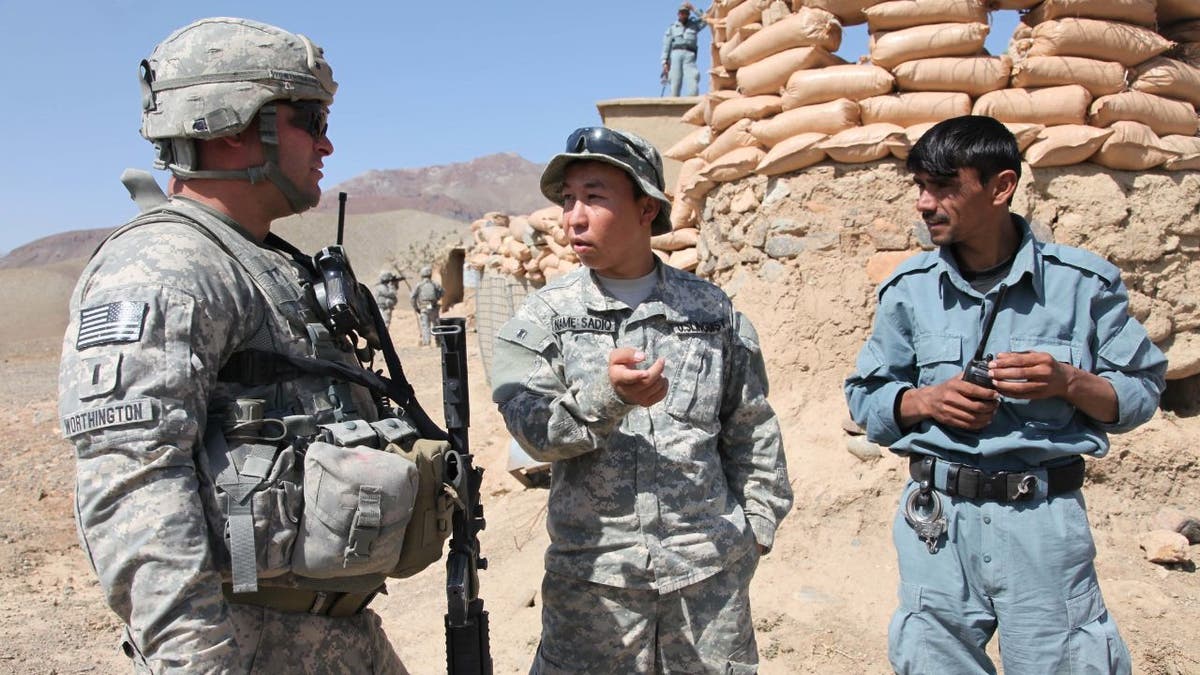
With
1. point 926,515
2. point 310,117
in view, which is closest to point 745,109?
point 926,515

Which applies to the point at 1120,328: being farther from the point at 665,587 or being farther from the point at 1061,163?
the point at 1061,163

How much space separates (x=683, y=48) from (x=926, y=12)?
7.54 m

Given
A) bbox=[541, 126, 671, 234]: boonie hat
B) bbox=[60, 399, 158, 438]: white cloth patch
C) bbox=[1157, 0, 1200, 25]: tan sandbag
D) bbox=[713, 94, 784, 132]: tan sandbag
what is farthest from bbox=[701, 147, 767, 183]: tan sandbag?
bbox=[60, 399, 158, 438]: white cloth patch

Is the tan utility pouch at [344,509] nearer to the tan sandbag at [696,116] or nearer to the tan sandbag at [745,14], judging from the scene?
the tan sandbag at [745,14]

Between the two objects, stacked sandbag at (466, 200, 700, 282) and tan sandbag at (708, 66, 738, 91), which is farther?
stacked sandbag at (466, 200, 700, 282)

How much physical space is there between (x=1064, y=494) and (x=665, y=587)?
3.11 ft

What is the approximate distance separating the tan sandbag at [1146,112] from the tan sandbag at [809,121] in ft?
3.44

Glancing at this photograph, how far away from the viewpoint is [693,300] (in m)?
2.06

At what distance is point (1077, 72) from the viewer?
383 cm

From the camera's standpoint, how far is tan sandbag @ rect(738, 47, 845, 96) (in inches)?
168

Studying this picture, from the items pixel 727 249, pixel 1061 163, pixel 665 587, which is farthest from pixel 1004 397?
pixel 727 249

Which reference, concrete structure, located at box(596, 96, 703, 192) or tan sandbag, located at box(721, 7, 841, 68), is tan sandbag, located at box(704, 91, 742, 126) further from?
concrete structure, located at box(596, 96, 703, 192)

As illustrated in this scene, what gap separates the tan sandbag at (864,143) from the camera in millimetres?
3973

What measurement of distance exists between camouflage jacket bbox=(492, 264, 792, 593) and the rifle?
0.36ft
